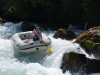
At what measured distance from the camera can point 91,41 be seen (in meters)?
12.0

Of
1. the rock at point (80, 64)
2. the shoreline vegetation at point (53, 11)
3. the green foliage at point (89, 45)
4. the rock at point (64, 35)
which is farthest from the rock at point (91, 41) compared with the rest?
the shoreline vegetation at point (53, 11)

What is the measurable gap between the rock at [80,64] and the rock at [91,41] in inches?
22.7

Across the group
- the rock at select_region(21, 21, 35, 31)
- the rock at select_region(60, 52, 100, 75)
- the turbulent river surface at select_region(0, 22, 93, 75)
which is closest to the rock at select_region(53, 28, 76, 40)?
the turbulent river surface at select_region(0, 22, 93, 75)

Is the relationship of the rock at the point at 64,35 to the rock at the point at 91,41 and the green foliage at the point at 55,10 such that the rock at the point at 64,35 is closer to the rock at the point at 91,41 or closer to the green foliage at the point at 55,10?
the rock at the point at 91,41

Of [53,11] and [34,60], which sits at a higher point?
[53,11]

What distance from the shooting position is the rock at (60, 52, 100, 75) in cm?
1095

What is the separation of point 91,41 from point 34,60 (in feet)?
10.2

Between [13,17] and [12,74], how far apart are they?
861 cm

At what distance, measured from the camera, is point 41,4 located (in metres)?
17.7

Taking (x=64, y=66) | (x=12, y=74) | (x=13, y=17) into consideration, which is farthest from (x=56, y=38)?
(x=13, y=17)

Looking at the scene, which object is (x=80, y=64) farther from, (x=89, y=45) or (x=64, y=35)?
(x=64, y=35)

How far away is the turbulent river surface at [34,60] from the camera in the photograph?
1109 cm

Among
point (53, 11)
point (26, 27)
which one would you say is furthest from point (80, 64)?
point (53, 11)

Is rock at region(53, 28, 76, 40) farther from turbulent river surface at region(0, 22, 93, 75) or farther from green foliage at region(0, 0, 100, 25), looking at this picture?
green foliage at region(0, 0, 100, 25)
